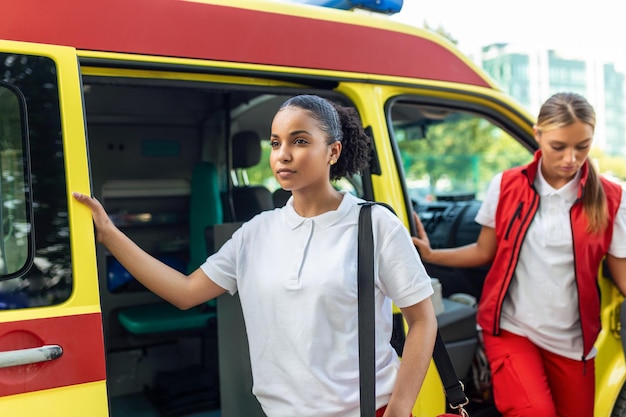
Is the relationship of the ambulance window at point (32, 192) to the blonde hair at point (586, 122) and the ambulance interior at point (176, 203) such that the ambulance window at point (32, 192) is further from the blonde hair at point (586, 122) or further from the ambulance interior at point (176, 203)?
the blonde hair at point (586, 122)

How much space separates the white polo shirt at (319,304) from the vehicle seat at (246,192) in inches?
76.0

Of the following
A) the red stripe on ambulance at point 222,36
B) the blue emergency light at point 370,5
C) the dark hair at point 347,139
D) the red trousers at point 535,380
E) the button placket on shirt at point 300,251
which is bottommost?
the red trousers at point 535,380

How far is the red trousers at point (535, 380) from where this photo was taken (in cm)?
235

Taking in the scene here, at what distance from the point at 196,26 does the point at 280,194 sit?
934 mm

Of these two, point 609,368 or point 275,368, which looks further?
point 609,368

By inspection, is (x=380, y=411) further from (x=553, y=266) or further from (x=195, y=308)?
(x=195, y=308)

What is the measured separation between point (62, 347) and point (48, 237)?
30 centimetres

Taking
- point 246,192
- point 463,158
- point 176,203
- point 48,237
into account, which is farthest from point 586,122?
point 463,158

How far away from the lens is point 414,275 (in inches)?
66.1

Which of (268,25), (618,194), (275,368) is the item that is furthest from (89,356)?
(618,194)

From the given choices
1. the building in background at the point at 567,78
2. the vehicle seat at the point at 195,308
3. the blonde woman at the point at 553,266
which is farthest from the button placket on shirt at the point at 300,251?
the building in background at the point at 567,78

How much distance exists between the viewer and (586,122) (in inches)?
90.9

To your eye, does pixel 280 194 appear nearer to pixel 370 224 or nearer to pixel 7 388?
pixel 370 224

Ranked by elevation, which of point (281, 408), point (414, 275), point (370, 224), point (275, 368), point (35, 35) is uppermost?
point (35, 35)
